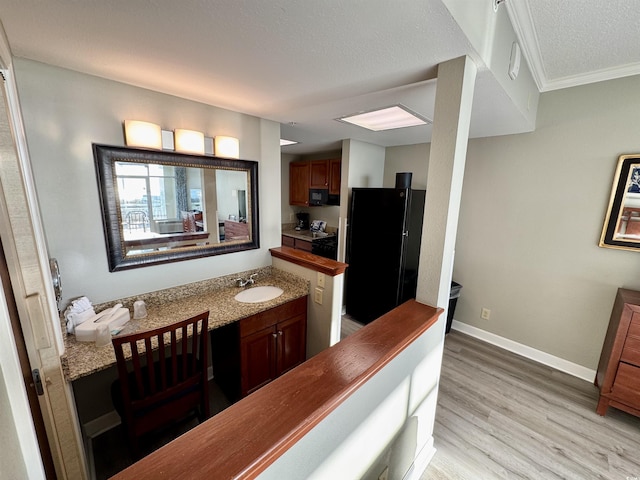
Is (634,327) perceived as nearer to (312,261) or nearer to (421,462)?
(421,462)

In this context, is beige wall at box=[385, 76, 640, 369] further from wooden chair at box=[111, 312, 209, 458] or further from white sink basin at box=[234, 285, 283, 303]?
wooden chair at box=[111, 312, 209, 458]

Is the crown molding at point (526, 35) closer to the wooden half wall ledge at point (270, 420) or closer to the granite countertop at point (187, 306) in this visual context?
the wooden half wall ledge at point (270, 420)

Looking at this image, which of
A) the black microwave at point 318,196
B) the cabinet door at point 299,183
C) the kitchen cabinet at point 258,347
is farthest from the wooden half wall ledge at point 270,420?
the cabinet door at point 299,183

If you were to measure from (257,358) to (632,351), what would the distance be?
2613 millimetres

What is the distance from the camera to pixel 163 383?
1.32 meters

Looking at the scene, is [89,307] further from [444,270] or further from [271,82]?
[444,270]

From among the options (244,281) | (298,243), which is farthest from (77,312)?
(298,243)

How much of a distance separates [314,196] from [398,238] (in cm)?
166

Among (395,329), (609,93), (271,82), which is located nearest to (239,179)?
(271,82)

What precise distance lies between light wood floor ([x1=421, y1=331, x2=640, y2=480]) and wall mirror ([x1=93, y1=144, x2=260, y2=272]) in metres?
2.09

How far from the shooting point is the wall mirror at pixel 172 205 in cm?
156

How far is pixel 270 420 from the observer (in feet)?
2.40

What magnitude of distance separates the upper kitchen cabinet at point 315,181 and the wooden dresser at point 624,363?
2.88 m

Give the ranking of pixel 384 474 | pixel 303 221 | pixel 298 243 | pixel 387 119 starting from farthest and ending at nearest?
pixel 303 221
pixel 298 243
pixel 387 119
pixel 384 474
